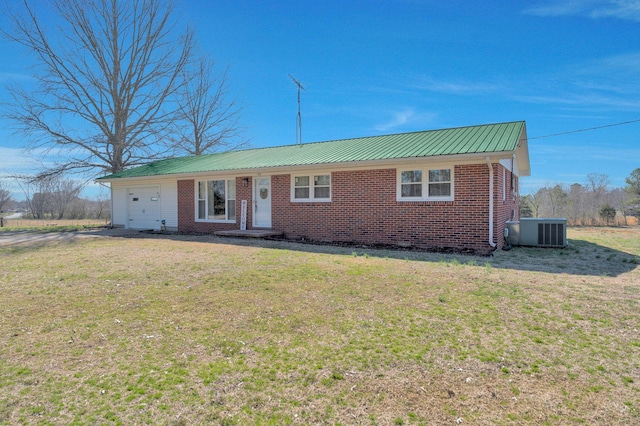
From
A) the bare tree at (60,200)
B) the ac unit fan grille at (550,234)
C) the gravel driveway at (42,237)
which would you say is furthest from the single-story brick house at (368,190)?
the bare tree at (60,200)

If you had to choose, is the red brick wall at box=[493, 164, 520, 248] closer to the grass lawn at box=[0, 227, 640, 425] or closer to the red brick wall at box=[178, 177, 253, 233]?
the grass lawn at box=[0, 227, 640, 425]

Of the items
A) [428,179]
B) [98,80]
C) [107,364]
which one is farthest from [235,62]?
[107,364]

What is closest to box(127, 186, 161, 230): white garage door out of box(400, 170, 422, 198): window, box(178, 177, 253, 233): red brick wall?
box(178, 177, 253, 233): red brick wall

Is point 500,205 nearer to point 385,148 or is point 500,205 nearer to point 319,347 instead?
point 385,148

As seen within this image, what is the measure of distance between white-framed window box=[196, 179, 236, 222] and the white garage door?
2.74 metres

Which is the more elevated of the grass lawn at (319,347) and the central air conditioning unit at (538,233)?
the central air conditioning unit at (538,233)

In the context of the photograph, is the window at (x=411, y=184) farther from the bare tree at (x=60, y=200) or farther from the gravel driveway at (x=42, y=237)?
the bare tree at (x=60, y=200)

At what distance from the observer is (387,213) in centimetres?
1088

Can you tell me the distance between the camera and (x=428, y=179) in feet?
34.0

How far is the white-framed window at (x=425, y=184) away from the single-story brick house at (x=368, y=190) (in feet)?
0.09

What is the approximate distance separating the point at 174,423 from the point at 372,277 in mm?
4350

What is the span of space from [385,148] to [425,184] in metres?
2.16

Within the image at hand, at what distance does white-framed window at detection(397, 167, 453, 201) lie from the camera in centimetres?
1012

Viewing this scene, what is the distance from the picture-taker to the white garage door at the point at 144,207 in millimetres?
16594
